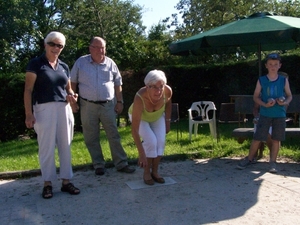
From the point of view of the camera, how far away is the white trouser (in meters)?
4.45

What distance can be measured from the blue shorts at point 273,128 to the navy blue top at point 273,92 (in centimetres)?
8

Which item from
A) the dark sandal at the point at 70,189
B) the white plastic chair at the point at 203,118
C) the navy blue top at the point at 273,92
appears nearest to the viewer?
the dark sandal at the point at 70,189

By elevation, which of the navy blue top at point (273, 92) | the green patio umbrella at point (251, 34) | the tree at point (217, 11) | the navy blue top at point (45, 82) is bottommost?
the navy blue top at point (273, 92)

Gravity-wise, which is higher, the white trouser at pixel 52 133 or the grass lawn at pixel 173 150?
the white trouser at pixel 52 133

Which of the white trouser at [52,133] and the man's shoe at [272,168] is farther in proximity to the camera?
the man's shoe at [272,168]

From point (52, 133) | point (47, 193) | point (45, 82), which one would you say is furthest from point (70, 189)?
point (45, 82)

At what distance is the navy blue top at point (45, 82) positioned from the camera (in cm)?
438

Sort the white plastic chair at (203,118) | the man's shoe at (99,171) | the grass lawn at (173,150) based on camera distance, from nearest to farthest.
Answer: the man's shoe at (99,171) → the grass lawn at (173,150) → the white plastic chair at (203,118)

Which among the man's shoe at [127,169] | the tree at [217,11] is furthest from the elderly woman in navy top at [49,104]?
the tree at [217,11]

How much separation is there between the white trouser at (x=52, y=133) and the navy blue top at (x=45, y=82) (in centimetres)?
7

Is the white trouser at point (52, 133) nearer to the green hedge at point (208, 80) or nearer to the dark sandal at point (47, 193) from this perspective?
the dark sandal at point (47, 193)

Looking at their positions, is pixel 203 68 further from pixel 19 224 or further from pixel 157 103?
pixel 19 224

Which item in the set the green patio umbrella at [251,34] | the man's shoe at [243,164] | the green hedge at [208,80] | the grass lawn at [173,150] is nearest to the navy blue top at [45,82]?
the grass lawn at [173,150]

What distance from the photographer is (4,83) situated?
34.1ft
